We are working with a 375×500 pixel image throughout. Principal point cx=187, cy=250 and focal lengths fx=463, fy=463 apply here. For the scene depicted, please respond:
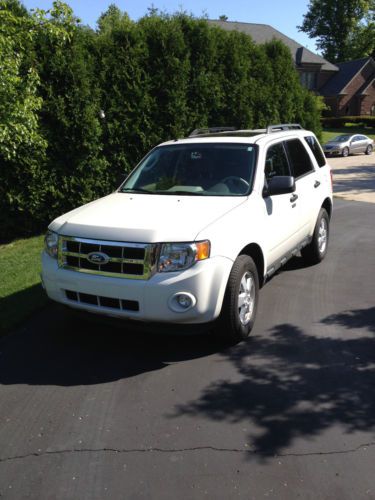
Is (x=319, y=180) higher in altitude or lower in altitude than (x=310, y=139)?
lower

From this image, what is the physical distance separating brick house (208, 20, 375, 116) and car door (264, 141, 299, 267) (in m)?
54.9

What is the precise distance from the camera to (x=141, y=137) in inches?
404

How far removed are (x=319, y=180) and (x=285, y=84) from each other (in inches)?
376

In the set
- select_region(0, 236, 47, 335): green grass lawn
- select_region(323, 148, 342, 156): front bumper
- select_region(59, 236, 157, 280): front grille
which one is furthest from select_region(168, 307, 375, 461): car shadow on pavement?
select_region(323, 148, 342, 156): front bumper

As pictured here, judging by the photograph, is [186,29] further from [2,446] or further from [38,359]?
[2,446]

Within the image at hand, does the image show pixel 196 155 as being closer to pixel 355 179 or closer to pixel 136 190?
pixel 136 190

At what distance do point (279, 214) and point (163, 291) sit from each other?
2001 millimetres

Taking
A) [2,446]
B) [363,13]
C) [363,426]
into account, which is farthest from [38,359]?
[363,13]

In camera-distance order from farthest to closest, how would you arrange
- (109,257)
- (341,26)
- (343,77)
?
1. (341,26)
2. (343,77)
3. (109,257)

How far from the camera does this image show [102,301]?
3.97 m

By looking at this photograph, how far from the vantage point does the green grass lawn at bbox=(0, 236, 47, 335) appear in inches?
203

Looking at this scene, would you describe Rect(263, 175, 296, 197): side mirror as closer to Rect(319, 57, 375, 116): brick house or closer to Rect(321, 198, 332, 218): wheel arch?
Rect(321, 198, 332, 218): wheel arch

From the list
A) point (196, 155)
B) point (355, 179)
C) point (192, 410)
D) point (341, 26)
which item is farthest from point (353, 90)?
point (192, 410)

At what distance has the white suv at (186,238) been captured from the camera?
3754mm
